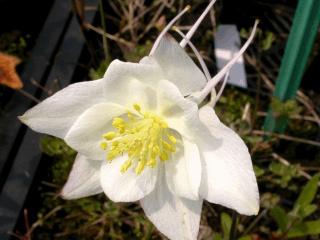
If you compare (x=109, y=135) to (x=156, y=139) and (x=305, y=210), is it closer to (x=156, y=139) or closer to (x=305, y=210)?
(x=156, y=139)

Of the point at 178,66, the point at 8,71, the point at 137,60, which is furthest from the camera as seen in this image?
the point at 8,71

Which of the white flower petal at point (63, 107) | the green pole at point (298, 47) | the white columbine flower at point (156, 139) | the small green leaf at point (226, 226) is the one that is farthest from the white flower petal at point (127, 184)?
the green pole at point (298, 47)

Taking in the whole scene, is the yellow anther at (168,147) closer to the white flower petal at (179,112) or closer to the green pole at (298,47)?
the white flower petal at (179,112)

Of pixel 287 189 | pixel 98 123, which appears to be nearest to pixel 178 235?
pixel 98 123

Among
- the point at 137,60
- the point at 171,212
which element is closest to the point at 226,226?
the point at 171,212

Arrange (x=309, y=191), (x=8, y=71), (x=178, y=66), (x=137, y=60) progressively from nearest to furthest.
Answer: (x=178, y=66)
(x=309, y=191)
(x=137, y=60)
(x=8, y=71)

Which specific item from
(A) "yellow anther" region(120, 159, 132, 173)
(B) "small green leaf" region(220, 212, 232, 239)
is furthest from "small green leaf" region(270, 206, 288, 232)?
(A) "yellow anther" region(120, 159, 132, 173)
